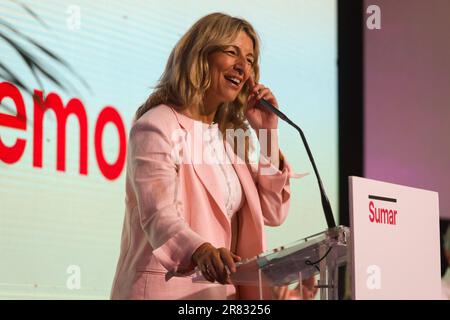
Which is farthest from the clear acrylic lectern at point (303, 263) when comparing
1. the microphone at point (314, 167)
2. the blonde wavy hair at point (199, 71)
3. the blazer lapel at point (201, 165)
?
the blonde wavy hair at point (199, 71)

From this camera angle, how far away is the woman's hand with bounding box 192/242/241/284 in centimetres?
266

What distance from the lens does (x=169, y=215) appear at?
9.55ft

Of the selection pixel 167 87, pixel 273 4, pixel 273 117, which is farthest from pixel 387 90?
pixel 167 87

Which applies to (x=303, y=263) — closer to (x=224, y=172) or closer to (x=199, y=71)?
(x=224, y=172)

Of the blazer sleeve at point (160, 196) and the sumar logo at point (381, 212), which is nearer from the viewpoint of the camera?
the sumar logo at point (381, 212)

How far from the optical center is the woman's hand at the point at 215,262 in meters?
2.66

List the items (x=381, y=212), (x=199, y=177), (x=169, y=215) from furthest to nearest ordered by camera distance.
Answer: (x=199, y=177)
(x=169, y=215)
(x=381, y=212)

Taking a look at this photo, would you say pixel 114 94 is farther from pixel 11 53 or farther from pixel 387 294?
pixel 387 294

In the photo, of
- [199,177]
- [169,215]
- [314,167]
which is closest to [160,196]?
[169,215]

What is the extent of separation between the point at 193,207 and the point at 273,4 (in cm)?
148

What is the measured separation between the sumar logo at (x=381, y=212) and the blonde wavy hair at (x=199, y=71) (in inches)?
32.7

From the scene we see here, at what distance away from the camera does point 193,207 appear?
3.12 metres

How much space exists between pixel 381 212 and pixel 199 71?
3.23ft

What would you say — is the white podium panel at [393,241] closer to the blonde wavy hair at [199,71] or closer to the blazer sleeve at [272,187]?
the blazer sleeve at [272,187]
